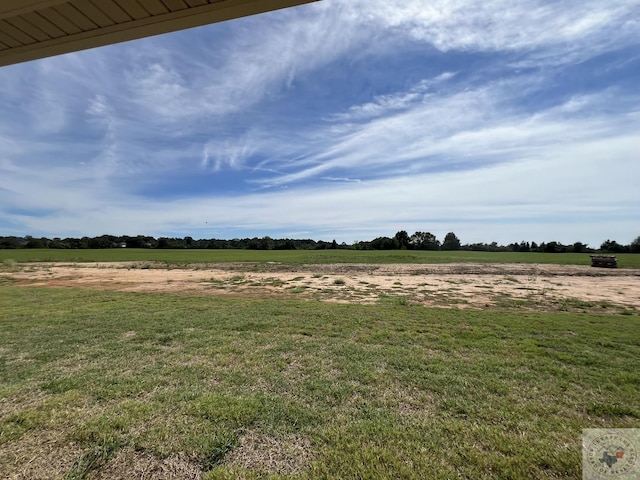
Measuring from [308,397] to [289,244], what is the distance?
88.5 m

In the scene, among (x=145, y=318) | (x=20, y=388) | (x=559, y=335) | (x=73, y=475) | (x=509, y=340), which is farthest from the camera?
(x=145, y=318)

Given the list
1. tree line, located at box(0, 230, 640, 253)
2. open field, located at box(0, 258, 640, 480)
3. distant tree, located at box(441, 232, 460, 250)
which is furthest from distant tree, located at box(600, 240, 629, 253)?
open field, located at box(0, 258, 640, 480)

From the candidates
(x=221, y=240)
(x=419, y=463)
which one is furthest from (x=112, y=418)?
(x=221, y=240)

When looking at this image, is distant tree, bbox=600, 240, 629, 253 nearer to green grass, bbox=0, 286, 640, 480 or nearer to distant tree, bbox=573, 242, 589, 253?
distant tree, bbox=573, 242, 589, 253

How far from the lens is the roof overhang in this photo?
2095mm

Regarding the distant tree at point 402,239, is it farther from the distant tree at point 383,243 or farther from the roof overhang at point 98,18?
the roof overhang at point 98,18

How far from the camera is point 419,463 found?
2188 millimetres

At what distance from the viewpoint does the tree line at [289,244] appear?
212 feet

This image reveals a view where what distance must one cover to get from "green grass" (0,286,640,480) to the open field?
0.02 meters

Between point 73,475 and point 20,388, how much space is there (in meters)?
2.21

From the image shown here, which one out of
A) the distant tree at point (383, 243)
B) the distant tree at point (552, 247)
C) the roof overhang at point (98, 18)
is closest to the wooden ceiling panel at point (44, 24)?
the roof overhang at point (98, 18)

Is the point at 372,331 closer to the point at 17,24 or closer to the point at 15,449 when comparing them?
the point at 15,449

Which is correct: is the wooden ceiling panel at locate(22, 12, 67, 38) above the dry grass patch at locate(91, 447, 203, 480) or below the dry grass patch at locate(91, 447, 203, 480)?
above

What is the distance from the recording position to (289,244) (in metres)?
91.2
